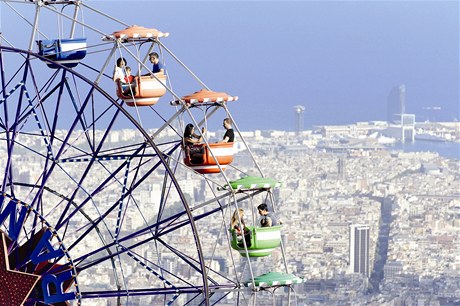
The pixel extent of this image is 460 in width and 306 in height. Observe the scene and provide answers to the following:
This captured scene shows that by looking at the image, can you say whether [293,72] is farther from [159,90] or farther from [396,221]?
[159,90]

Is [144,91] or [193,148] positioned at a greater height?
[144,91]

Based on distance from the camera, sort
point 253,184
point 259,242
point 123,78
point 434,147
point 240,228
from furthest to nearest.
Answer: point 434,147 → point 123,78 → point 259,242 → point 240,228 → point 253,184

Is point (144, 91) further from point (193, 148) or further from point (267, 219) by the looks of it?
point (267, 219)

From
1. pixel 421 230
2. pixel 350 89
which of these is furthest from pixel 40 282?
pixel 350 89

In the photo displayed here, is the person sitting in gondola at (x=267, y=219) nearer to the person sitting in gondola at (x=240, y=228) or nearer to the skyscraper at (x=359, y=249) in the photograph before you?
the person sitting in gondola at (x=240, y=228)

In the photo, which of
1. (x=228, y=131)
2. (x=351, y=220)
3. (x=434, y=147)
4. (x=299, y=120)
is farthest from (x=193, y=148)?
(x=299, y=120)

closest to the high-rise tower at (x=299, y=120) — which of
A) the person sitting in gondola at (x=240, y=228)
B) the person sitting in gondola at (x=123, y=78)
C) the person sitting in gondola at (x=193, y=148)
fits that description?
the person sitting in gondola at (x=123, y=78)
